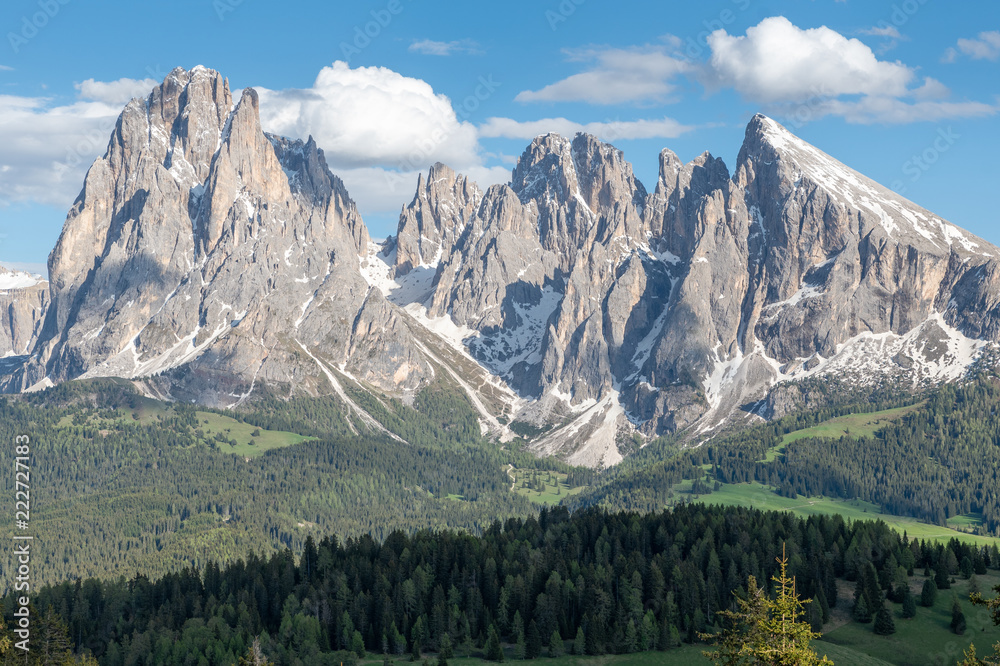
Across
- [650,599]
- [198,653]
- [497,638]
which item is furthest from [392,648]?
[650,599]

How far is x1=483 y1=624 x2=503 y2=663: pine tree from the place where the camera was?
495ft

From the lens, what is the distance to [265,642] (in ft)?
499

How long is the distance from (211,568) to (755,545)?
102 m

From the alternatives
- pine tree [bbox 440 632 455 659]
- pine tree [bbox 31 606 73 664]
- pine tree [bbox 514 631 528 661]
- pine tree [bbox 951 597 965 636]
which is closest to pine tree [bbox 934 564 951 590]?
pine tree [bbox 951 597 965 636]

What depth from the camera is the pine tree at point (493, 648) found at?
5935 inches

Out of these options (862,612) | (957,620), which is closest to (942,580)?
(957,620)

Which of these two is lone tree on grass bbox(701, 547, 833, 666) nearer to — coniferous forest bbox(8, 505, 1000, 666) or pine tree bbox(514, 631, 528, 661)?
coniferous forest bbox(8, 505, 1000, 666)

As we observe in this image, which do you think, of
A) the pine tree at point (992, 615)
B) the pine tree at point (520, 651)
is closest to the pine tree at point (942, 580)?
the pine tree at point (520, 651)

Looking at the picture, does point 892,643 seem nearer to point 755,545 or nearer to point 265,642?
point 755,545

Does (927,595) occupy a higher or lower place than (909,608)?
higher

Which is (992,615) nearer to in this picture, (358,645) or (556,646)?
(556,646)

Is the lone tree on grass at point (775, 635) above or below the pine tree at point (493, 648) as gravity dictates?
above

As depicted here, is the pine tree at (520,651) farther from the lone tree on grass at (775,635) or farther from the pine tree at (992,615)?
the pine tree at (992,615)

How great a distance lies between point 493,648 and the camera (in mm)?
151250
